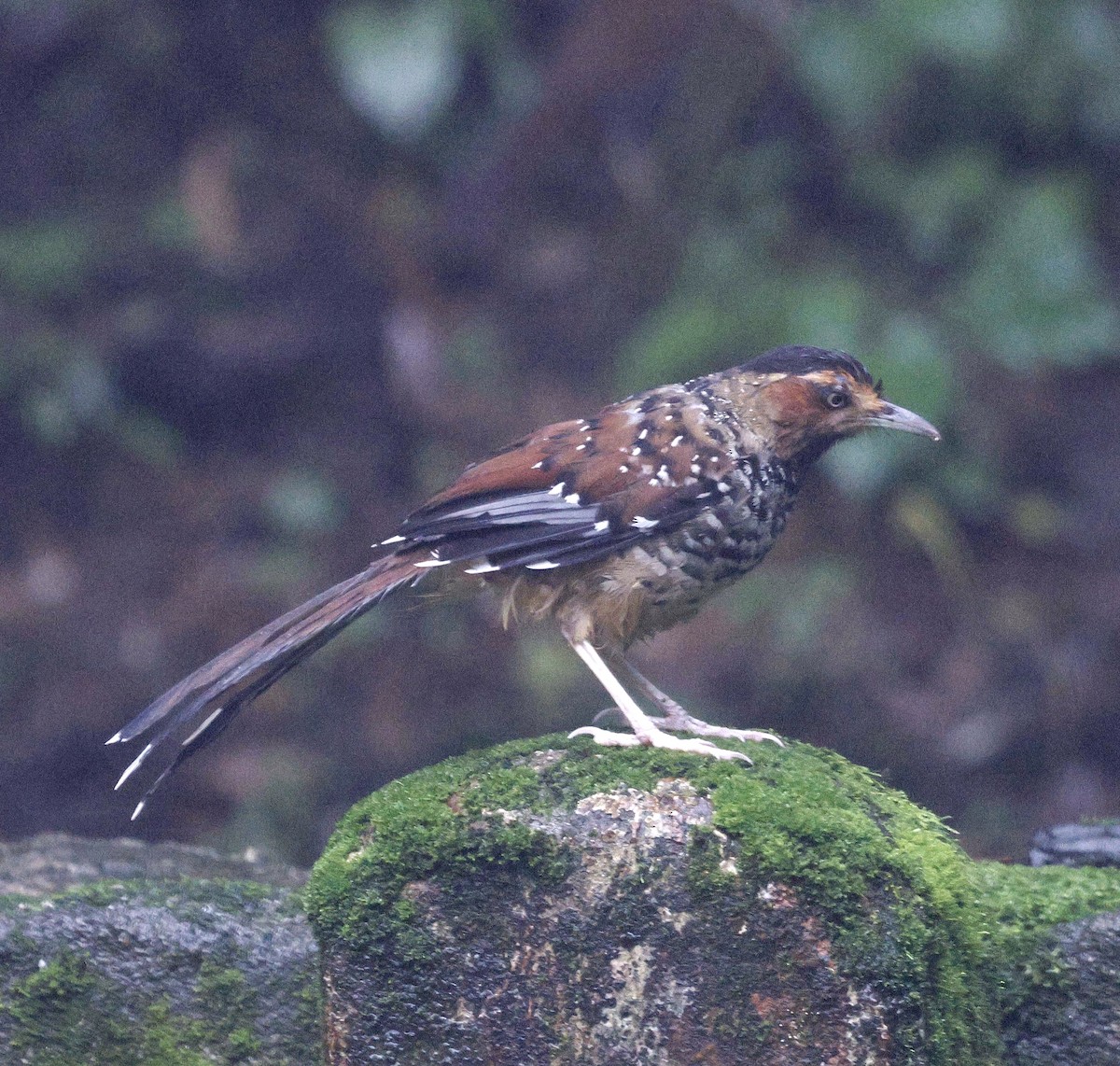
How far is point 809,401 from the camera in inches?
165

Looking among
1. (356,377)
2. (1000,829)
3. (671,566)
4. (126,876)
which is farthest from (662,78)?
(126,876)

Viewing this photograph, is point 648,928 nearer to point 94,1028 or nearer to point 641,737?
point 641,737

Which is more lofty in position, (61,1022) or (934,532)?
(934,532)

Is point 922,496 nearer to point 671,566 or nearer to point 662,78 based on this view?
point 662,78

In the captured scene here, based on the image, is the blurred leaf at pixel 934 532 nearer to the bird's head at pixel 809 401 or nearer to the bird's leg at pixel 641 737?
the bird's head at pixel 809 401

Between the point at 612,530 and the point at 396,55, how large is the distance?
4.94m

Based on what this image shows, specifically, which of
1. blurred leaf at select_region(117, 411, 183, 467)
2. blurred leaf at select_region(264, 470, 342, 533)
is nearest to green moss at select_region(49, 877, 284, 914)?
blurred leaf at select_region(264, 470, 342, 533)

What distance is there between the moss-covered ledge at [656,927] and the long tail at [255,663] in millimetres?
530

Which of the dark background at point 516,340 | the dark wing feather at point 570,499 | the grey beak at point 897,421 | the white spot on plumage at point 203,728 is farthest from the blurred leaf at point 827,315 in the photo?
the white spot on plumage at point 203,728

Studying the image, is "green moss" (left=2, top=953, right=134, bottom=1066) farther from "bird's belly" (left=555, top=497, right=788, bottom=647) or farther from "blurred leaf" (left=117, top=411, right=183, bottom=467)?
"blurred leaf" (left=117, top=411, right=183, bottom=467)

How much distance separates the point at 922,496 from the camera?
291 inches

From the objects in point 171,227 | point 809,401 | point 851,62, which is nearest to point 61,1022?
point 809,401

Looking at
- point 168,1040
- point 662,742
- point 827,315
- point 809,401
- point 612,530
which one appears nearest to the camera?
point 168,1040

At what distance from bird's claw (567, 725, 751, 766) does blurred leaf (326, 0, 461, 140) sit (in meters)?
5.18
